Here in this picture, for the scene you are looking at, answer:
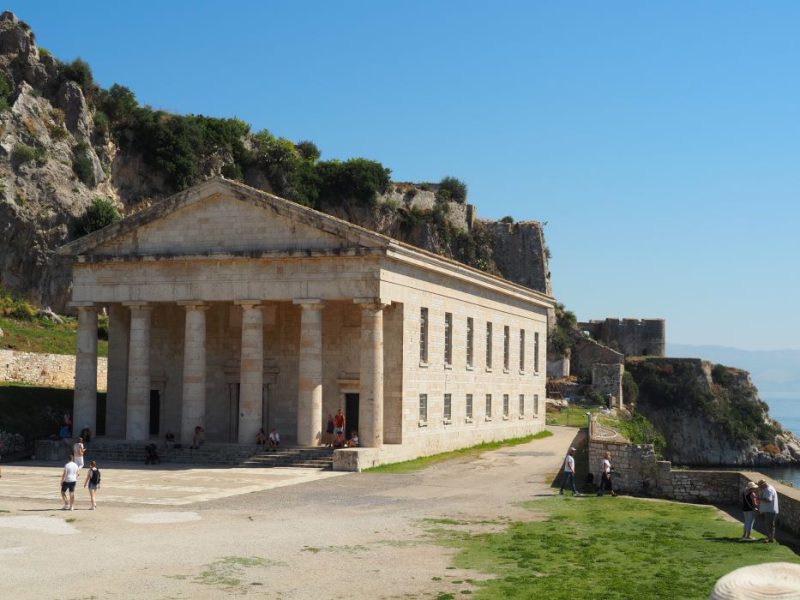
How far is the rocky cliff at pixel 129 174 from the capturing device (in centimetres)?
6700

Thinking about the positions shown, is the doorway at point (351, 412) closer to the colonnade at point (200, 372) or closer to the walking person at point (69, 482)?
the colonnade at point (200, 372)

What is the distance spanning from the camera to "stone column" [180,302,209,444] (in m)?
43.2

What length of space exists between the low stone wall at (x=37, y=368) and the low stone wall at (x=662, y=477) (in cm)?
3114

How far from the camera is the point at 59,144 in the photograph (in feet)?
234

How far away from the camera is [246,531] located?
23984 millimetres

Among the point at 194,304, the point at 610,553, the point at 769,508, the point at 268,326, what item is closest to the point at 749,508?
the point at 769,508

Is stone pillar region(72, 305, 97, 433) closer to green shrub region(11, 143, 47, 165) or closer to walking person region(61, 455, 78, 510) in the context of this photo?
walking person region(61, 455, 78, 510)

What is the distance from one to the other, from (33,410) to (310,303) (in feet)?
50.4

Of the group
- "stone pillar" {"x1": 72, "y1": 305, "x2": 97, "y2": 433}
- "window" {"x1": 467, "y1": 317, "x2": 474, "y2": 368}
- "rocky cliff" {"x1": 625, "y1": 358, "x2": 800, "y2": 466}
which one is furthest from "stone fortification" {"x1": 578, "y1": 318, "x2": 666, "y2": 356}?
"stone pillar" {"x1": 72, "y1": 305, "x2": 97, "y2": 433}

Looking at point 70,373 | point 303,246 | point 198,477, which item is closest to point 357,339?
point 303,246

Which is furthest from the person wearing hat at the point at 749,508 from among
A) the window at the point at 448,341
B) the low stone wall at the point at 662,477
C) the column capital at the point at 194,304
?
the column capital at the point at 194,304

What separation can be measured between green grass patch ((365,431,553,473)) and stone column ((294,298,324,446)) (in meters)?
3.61

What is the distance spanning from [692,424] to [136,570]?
3524 inches

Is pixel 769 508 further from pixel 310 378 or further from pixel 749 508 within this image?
pixel 310 378
